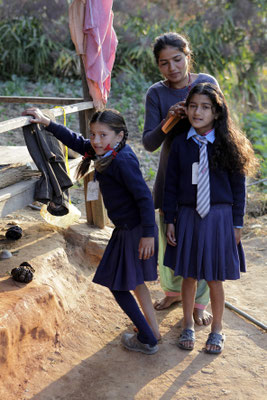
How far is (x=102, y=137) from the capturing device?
3.05 m

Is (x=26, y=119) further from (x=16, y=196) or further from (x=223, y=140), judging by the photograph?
(x=223, y=140)

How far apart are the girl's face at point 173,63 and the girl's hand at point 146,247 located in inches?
43.0

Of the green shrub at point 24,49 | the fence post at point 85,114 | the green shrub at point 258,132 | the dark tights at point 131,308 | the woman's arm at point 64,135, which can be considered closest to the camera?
the dark tights at point 131,308

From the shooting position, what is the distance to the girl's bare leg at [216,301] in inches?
129

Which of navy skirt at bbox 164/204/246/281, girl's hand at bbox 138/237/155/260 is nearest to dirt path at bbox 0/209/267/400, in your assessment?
Answer: navy skirt at bbox 164/204/246/281

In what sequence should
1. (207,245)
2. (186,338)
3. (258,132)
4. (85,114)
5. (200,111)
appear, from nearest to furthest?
(200,111), (207,245), (186,338), (85,114), (258,132)

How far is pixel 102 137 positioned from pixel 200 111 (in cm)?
61

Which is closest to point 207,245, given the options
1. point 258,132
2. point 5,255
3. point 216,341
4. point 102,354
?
point 216,341

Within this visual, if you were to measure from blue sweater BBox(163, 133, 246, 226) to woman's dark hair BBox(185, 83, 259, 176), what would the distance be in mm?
49

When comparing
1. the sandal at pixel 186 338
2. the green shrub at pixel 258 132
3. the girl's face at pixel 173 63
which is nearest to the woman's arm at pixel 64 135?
the girl's face at pixel 173 63

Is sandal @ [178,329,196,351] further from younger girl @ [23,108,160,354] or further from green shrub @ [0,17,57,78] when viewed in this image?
green shrub @ [0,17,57,78]

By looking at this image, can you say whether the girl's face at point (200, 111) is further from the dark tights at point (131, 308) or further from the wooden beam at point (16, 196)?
the wooden beam at point (16, 196)

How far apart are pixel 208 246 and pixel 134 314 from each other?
2.09 ft

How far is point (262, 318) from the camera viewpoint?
13.2 feet
